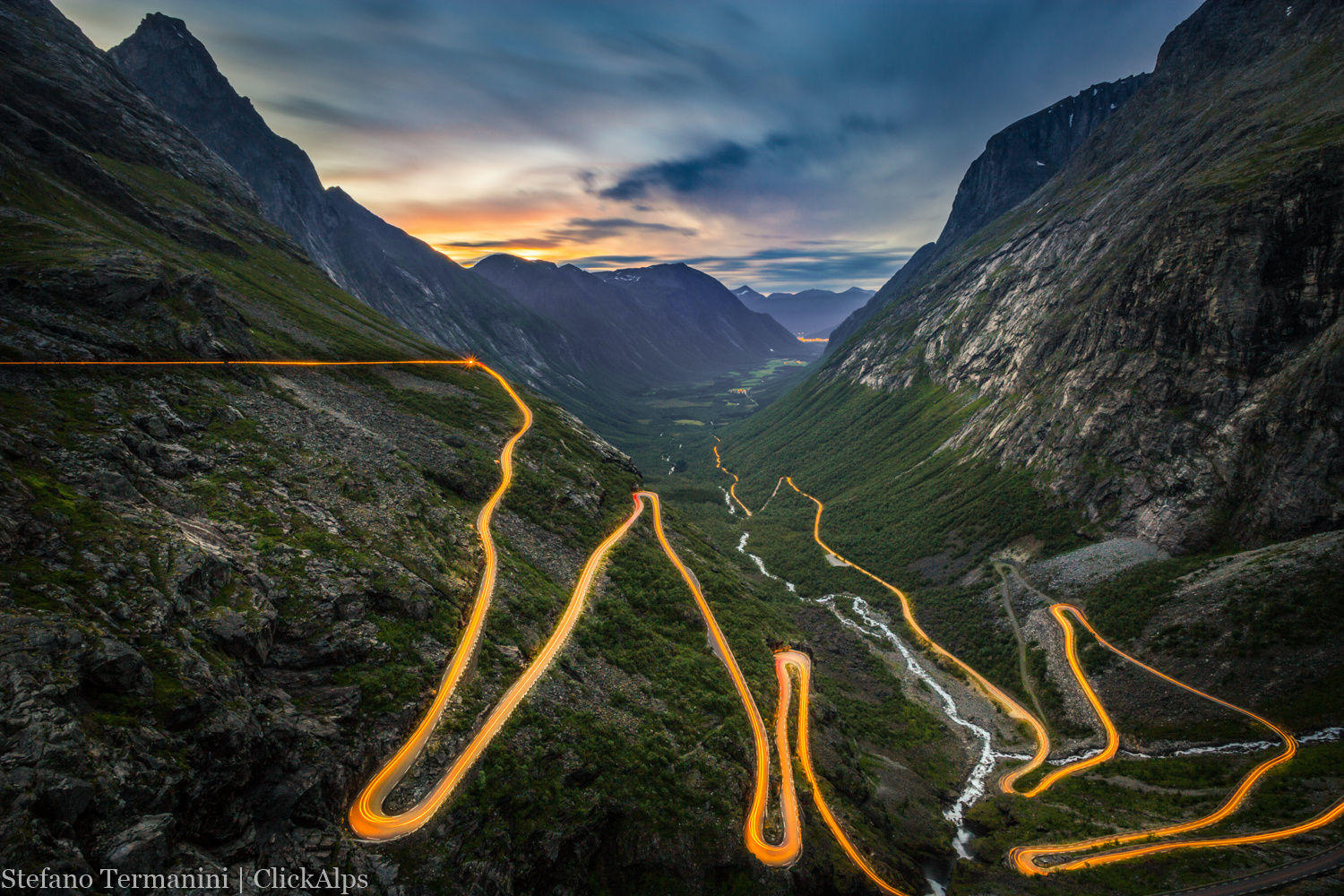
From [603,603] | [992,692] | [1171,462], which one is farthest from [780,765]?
[1171,462]

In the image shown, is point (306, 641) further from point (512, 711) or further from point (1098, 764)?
point (1098, 764)

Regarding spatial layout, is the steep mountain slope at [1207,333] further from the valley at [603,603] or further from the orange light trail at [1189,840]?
the orange light trail at [1189,840]

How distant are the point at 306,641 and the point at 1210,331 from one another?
445 ft

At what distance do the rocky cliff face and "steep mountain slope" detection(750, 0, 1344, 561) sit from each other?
0.28 metres

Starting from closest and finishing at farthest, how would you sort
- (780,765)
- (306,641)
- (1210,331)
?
(306,641) → (780,765) → (1210,331)

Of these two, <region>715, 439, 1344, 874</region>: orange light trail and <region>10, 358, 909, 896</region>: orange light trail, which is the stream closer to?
<region>715, 439, 1344, 874</region>: orange light trail

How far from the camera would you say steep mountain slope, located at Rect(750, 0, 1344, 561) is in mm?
71250

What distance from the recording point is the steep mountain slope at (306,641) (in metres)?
19.7

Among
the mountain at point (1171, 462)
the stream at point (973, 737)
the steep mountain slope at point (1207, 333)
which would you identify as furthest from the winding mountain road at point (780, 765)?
the steep mountain slope at point (1207, 333)

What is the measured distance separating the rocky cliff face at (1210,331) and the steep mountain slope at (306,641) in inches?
2359

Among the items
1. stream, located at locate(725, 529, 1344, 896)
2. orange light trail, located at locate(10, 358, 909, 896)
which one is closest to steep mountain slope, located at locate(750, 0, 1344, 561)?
stream, located at locate(725, 529, 1344, 896)

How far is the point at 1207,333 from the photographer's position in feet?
284

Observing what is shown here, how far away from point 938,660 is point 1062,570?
27.7m


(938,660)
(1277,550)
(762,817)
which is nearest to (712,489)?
(938,660)
